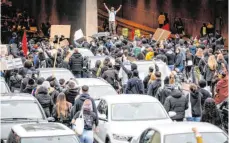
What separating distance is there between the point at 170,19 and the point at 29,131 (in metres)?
35.7

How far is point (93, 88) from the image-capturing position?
65.6 feet

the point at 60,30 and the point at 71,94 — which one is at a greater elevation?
the point at 60,30

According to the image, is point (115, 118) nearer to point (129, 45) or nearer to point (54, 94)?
point (54, 94)

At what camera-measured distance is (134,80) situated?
66.8 ft

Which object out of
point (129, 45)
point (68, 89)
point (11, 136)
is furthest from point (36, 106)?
point (129, 45)

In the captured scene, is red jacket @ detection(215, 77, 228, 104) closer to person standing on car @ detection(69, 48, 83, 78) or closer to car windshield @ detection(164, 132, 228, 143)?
car windshield @ detection(164, 132, 228, 143)

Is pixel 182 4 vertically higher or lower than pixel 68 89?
higher

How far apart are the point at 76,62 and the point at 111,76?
148 inches

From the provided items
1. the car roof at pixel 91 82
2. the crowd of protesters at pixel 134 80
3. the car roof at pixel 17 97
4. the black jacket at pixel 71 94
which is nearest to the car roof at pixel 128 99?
the crowd of protesters at pixel 134 80

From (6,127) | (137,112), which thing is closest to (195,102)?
(137,112)

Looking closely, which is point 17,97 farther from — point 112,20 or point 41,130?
point 112,20

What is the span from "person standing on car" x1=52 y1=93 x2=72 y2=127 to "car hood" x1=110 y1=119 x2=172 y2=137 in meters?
1.03

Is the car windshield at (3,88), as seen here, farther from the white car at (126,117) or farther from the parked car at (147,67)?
the parked car at (147,67)

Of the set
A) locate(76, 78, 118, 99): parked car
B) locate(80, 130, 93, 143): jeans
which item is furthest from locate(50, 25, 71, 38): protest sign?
locate(80, 130, 93, 143): jeans
